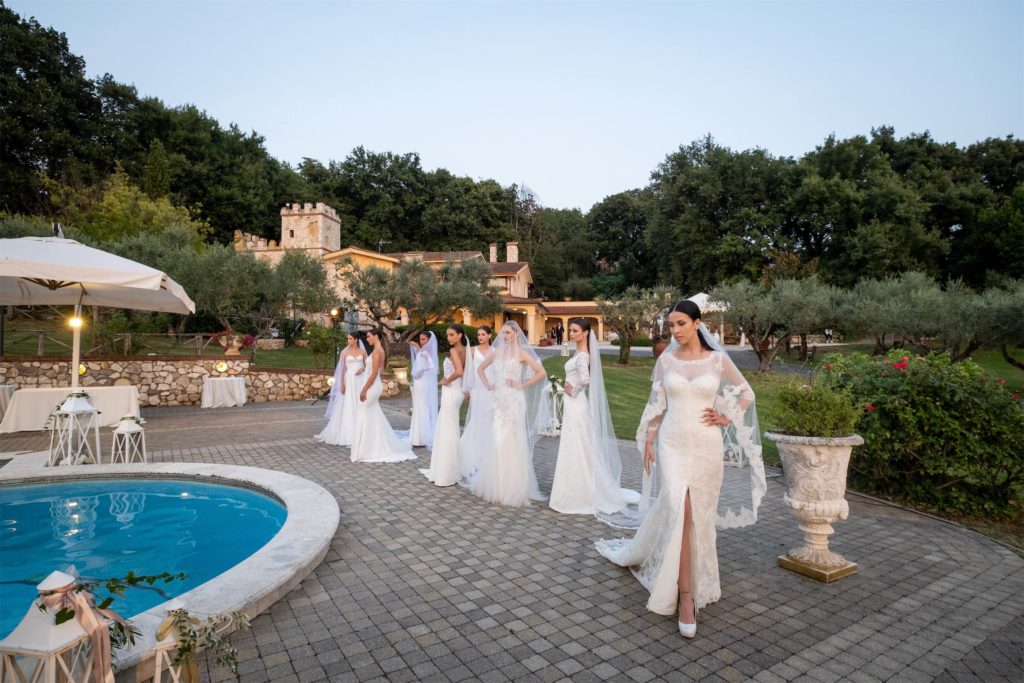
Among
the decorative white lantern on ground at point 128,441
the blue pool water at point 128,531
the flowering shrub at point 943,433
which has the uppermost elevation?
the flowering shrub at point 943,433

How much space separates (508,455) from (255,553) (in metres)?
2.74

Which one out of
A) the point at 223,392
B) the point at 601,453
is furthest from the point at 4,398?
the point at 601,453

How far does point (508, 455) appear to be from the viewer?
611 cm

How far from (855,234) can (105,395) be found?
37.4 meters

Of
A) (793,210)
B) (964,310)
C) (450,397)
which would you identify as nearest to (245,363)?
(450,397)

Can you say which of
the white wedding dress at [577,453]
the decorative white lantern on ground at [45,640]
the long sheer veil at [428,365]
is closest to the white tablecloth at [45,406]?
the long sheer veil at [428,365]

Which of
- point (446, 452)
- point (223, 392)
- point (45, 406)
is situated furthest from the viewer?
point (223, 392)

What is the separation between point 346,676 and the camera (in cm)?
284

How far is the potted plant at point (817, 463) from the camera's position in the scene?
162 inches

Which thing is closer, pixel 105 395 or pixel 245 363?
pixel 105 395

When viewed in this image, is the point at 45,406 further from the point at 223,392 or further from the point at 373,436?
the point at 373,436

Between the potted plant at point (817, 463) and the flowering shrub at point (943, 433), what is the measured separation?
129 centimetres

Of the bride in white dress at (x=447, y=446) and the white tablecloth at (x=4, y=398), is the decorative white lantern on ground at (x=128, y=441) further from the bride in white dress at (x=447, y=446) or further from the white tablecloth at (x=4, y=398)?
the white tablecloth at (x=4, y=398)

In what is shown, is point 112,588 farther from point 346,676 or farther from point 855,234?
point 855,234
